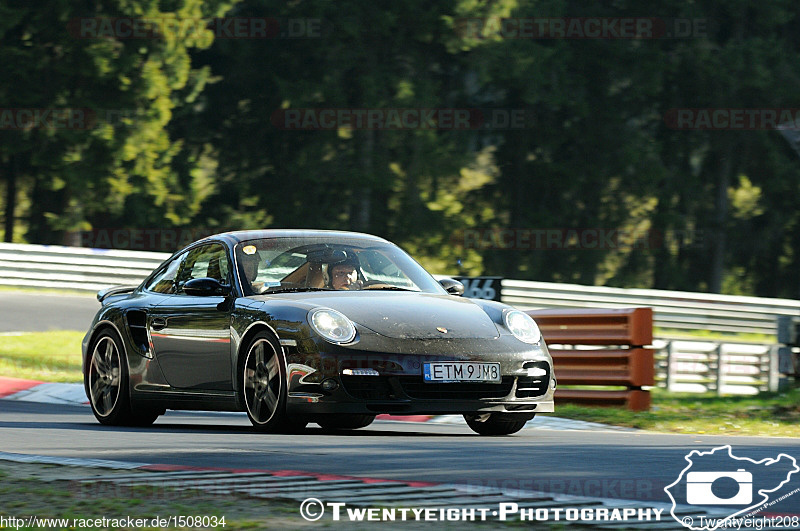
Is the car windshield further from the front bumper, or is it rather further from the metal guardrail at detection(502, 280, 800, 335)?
the metal guardrail at detection(502, 280, 800, 335)

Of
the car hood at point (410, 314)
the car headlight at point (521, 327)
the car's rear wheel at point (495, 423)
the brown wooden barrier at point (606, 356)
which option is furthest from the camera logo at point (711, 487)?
the brown wooden barrier at point (606, 356)

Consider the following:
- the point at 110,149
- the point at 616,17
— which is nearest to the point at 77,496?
the point at 110,149

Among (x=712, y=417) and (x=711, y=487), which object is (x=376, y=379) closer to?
(x=711, y=487)

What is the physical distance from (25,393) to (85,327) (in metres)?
7.42

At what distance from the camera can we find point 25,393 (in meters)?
13.7

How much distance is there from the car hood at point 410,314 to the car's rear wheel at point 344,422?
0.63 meters

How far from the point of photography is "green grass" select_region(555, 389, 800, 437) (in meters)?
10.9

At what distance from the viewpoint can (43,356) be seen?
56.1 ft

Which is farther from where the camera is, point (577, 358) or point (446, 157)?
point (446, 157)

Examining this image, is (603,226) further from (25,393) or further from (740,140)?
(25,393)

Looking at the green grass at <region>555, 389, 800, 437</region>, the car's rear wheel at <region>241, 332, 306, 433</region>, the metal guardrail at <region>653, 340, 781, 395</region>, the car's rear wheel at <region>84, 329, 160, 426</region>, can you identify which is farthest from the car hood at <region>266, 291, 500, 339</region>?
the metal guardrail at <region>653, 340, 781, 395</region>
